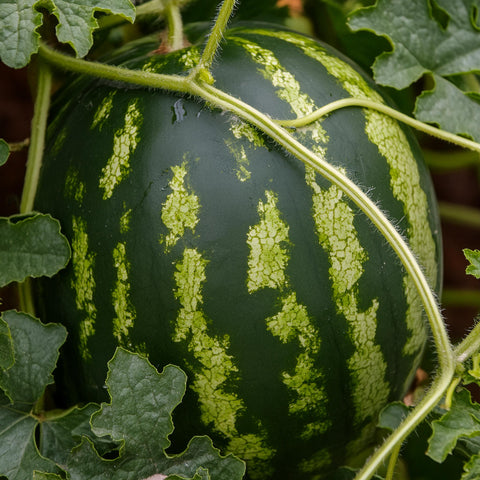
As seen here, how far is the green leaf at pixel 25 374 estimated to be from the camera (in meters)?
1.35

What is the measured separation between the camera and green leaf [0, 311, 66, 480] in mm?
1350

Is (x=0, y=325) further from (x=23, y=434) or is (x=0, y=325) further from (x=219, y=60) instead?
(x=219, y=60)

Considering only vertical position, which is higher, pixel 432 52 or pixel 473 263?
pixel 432 52

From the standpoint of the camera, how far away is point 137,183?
1.31 metres

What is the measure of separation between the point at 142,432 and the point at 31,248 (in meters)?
0.40

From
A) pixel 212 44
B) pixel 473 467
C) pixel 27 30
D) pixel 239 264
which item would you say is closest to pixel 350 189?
pixel 239 264

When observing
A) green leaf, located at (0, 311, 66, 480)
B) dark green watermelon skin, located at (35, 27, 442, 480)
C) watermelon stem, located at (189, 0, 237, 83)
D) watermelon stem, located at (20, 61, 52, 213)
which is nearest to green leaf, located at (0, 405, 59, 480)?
green leaf, located at (0, 311, 66, 480)

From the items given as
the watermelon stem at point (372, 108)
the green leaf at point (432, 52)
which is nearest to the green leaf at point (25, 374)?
the watermelon stem at point (372, 108)

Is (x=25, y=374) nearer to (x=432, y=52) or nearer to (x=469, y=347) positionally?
(x=469, y=347)

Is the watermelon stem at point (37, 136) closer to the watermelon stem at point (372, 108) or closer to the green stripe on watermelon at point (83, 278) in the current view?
the green stripe on watermelon at point (83, 278)

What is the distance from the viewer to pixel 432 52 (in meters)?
1.62

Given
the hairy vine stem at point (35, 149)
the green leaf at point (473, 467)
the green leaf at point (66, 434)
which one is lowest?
the green leaf at point (66, 434)

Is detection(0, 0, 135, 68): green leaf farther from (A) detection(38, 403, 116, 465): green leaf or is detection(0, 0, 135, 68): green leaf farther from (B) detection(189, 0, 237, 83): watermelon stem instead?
(A) detection(38, 403, 116, 465): green leaf

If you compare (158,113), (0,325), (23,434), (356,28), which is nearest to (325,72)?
(356,28)
